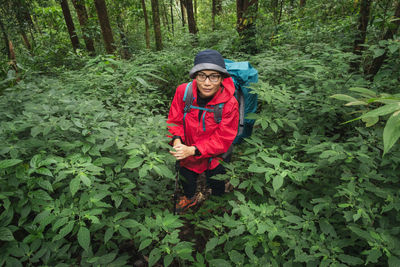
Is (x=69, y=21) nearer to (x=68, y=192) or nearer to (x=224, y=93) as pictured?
(x=224, y=93)

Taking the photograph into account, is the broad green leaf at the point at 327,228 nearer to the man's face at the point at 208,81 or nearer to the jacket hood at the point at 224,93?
the jacket hood at the point at 224,93

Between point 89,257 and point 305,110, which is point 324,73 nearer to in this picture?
point 305,110

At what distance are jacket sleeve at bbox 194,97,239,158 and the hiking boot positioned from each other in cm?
95

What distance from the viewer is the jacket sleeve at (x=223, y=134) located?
255 centimetres

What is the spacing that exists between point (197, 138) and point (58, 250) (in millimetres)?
1807

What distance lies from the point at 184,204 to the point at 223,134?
128 centimetres

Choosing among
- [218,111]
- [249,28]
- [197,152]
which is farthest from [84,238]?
[249,28]

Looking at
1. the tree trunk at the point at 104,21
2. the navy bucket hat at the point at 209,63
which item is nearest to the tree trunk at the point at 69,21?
the tree trunk at the point at 104,21

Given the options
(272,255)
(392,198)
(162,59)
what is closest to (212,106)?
(272,255)

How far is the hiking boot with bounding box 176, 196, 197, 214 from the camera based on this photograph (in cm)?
298

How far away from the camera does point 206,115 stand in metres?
2.62

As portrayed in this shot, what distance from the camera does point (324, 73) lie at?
346cm

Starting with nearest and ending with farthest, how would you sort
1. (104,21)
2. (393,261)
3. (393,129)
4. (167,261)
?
(393,129) → (393,261) → (167,261) → (104,21)

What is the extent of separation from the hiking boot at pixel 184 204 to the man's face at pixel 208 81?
5.44ft
